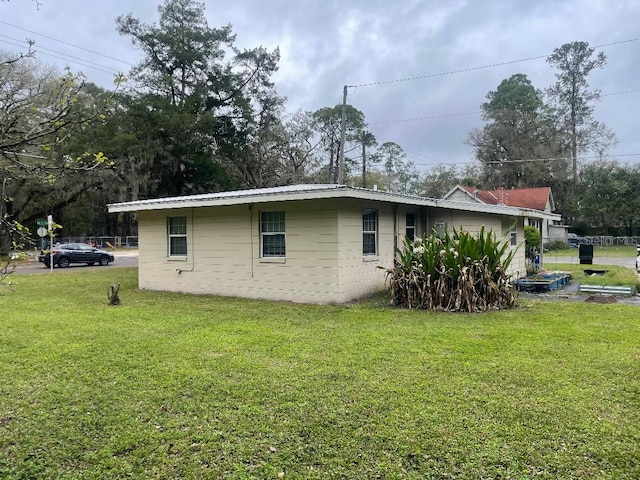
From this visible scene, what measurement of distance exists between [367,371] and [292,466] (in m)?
1.86

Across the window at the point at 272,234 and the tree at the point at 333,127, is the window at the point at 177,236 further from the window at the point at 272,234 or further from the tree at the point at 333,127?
the tree at the point at 333,127

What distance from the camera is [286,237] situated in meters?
9.69

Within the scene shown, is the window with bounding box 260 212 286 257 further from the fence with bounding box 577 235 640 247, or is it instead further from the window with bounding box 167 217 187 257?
the fence with bounding box 577 235 640 247

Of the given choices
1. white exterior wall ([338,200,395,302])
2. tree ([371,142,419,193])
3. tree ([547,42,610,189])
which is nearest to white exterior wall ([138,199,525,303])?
white exterior wall ([338,200,395,302])

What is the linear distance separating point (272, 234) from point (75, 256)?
1698 centimetres

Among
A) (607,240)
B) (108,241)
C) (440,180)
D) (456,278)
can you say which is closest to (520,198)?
(607,240)

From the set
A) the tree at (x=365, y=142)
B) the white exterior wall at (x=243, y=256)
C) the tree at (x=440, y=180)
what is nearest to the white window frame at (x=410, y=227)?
the white exterior wall at (x=243, y=256)

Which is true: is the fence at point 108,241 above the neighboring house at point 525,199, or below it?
below

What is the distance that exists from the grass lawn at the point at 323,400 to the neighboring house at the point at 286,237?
2.52 meters

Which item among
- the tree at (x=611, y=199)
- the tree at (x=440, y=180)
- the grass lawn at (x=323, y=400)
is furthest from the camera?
the tree at (x=440, y=180)

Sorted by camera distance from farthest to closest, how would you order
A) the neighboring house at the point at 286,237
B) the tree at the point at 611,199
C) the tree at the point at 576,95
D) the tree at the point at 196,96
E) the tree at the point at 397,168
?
the tree at the point at 397,168 < the tree at the point at 576,95 < the tree at the point at 611,199 < the tree at the point at 196,96 < the neighboring house at the point at 286,237

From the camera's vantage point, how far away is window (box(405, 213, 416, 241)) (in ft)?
38.0

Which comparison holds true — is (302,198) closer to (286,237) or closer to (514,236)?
(286,237)

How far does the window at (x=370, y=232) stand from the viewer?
992 cm
